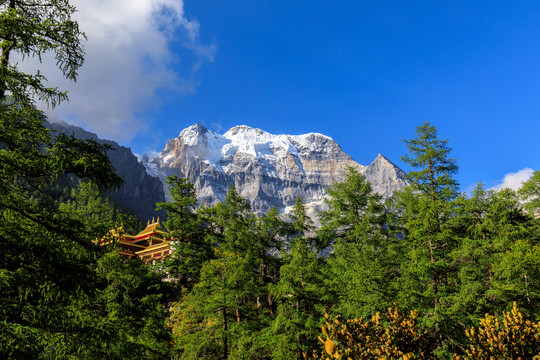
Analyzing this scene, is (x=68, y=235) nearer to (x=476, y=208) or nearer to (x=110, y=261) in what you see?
(x=110, y=261)

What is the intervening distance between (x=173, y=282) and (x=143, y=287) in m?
3.02

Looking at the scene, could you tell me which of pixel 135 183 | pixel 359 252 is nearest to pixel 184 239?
pixel 359 252

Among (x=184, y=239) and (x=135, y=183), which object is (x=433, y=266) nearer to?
(x=184, y=239)

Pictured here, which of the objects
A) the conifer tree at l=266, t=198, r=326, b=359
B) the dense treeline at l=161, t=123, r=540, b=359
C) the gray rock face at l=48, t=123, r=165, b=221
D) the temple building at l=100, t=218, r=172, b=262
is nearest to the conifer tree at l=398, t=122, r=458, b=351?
the dense treeline at l=161, t=123, r=540, b=359

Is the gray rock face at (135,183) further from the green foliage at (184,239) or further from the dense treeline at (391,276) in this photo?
the dense treeline at (391,276)

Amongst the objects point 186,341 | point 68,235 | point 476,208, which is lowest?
point 186,341

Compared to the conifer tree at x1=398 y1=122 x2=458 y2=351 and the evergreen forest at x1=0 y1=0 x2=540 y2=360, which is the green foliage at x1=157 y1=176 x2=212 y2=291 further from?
the conifer tree at x1=398 y1=122 x2=458 y2=351

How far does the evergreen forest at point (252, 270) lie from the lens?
5164 millimetres

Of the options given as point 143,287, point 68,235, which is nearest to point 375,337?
point 68,235

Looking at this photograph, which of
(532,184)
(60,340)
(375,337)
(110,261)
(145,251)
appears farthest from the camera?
(145,251)

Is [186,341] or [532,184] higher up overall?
[532,184]

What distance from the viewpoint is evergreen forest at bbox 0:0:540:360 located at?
5164 mm

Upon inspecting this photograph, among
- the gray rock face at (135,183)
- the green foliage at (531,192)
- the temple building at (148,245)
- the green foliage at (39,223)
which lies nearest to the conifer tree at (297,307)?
the green foliage at (39,223)

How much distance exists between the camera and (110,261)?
13.0 m
